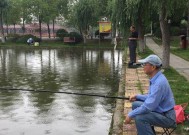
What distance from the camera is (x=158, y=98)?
4.86m

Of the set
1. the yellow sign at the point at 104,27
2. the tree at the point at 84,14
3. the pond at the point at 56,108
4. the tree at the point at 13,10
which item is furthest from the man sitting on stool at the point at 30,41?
the pond at the point at 56,108

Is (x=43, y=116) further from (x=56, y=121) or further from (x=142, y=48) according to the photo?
(x=142, y=48)

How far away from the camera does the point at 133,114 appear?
5.03 m

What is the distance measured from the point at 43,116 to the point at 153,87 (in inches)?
165

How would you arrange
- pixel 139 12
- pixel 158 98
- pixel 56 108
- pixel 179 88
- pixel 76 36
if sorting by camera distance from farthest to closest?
pixel 76 36 < pixel 139 12 < pixel 179 88 < pixel 56 108 < pixel 158 98

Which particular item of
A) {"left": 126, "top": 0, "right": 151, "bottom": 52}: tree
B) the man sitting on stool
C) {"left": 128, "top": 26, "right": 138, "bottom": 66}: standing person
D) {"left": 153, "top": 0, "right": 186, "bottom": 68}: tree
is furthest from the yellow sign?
{"left": 153, "top": 0, "right": 186, "bottom": 68}: tree

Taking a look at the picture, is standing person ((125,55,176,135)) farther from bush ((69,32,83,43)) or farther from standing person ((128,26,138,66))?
bush ((69,32,83,43))

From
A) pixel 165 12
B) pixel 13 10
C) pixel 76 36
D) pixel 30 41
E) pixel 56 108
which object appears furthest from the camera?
pixel 13 10

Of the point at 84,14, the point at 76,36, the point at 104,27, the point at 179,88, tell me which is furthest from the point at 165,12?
the point at 76,36

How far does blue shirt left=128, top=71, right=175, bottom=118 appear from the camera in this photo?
4855 millimetres

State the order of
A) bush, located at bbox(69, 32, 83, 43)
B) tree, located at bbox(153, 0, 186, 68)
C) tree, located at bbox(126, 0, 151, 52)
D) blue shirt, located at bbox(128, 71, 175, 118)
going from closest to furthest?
blue shirt, located at bbox(128, 71, 175, 118)
tree, located at bbox(153, 0, 186, 68)
tree, located at bbox(126, 0, 151, 52)
bush, located at bbox(69, 32, 83, 43)

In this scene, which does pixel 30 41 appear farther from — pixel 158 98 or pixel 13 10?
pixel 158 98

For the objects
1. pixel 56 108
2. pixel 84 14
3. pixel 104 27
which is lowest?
pixel 56 108

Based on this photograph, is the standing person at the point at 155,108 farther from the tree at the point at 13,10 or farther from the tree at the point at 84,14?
the tree at the point at 13,10
